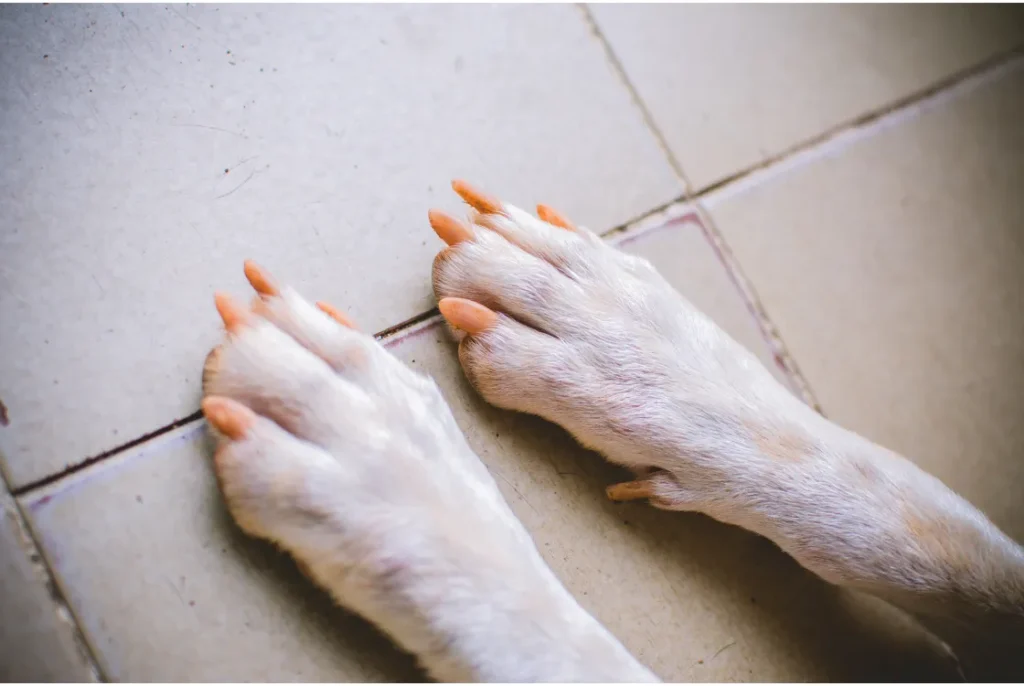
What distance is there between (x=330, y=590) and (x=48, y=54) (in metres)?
0.69

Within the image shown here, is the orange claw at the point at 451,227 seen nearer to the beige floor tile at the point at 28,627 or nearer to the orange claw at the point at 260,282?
the orange claw at the point at 260,282

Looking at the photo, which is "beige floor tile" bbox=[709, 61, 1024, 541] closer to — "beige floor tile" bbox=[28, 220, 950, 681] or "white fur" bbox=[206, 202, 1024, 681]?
"beige floor tile" bbox=[28, 220, 950, 681]

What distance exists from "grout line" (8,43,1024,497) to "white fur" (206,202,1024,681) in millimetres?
170

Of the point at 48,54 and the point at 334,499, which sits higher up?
the point at 48,54

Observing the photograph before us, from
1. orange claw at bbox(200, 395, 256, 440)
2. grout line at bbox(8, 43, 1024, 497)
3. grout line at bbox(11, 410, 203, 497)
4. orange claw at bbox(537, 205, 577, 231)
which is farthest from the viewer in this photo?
grout line at bbox(8, 43, 1024, 497)

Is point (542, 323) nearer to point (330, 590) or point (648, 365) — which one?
point (648, 365)

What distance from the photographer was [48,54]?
80 centimetres

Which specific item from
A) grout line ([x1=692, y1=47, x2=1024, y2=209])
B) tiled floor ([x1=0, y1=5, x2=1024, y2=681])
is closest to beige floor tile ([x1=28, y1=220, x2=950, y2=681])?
tiled floor ([x1=0, y1=5, x2=1024, y2=681])

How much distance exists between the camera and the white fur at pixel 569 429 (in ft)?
2.02

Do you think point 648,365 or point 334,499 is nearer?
point 334,499

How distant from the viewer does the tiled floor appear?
0.72m

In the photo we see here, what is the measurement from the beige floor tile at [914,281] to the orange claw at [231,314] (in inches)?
26.3

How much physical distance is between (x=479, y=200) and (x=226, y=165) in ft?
1.04

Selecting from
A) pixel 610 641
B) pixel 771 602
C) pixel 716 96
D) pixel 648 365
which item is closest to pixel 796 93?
pixel 716 96
